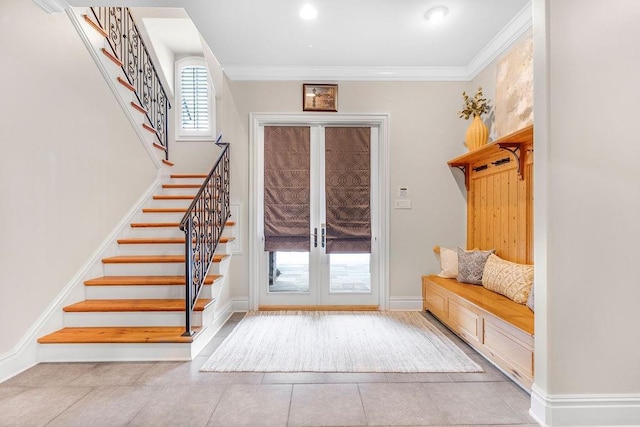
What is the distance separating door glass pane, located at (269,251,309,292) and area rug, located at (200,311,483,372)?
0.37 metres

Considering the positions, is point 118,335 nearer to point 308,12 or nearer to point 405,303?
point 405,303

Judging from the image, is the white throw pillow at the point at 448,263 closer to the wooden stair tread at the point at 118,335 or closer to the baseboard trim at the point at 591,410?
the baseboard trim at the point at 591,410

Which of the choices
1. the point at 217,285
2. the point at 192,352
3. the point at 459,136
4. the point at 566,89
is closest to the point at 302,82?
the point at 459,136

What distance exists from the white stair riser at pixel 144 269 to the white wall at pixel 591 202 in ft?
10.1

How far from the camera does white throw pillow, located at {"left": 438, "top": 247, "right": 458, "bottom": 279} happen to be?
3.66 m

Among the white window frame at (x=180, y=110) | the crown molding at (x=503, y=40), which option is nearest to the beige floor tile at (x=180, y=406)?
the crown molding at (x=503, y=40)

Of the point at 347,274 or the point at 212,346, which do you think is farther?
the point at 347,274

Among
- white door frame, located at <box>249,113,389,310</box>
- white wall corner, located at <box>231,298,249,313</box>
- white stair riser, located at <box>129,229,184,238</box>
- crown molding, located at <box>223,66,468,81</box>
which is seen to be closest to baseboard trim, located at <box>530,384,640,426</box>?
white door frame, located at <box>249,113,389,310</box>

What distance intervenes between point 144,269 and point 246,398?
75.6 inches

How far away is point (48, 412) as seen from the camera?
1.88 m

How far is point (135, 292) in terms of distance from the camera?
3.06 meters

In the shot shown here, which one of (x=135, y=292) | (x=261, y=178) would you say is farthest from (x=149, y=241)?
(x=261, y=178)

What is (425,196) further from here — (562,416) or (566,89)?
(562,416)

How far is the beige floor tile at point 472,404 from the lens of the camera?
1.83 metres
